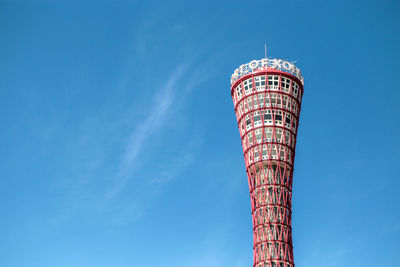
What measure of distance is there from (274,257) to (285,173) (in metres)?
20.4

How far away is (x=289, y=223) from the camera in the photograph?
140125 mm

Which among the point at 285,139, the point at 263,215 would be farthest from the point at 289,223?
the point at 285,139

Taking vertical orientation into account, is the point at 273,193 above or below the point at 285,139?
below

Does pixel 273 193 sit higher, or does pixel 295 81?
pixel 295 81

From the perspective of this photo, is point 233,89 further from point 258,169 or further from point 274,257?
point 274,257

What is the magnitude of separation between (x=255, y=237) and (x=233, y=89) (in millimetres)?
39080

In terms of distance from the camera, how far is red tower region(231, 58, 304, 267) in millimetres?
137875

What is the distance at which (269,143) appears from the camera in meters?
145

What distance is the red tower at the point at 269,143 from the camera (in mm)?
137875

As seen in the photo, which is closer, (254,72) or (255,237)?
(255,237)

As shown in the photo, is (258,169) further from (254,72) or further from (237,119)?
(254,72)

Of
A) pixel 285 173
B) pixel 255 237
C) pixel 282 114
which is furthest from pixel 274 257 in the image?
pixel 282 114

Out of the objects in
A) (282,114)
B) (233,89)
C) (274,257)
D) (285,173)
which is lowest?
(274,257)

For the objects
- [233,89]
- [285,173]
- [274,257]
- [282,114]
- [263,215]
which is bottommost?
[274,257]
